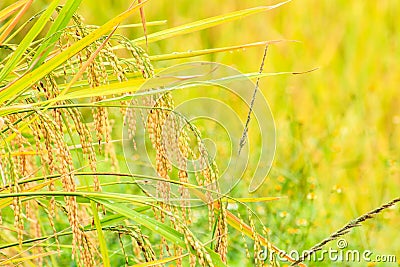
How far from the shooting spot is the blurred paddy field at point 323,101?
2842 millimetres

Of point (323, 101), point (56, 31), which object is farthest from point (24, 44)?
point (323, 101)

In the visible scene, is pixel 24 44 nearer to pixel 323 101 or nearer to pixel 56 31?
pixel 56 31

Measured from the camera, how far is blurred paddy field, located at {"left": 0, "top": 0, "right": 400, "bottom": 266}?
2842 millimetres

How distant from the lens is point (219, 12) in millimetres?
4297

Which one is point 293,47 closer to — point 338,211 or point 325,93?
point 325,93

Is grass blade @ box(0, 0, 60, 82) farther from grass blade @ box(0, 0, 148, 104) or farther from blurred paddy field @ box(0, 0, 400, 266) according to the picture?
blurred paddy field @ box(0, 0, 400, 266)

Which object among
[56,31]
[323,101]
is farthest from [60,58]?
[323,101]

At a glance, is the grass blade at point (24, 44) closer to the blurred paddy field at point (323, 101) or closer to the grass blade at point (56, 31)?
the grass blade at point (56, 31)

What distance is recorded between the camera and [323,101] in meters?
3.82

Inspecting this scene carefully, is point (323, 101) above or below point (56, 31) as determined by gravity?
below

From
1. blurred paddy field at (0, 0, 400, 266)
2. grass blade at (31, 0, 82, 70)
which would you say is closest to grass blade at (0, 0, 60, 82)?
grass blade at (31, 0, 82, 70)

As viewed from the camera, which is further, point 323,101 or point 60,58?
point 323,101

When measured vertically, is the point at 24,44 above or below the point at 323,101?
above

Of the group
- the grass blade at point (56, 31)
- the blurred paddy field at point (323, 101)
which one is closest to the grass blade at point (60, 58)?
the grass blade at point (56, 31)
